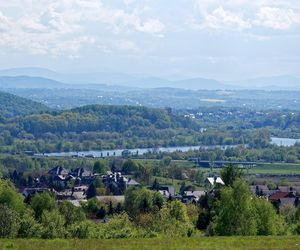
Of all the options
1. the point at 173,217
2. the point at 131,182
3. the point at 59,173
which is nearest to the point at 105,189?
the point at 131,182

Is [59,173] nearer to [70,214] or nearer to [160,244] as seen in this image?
[70,214]

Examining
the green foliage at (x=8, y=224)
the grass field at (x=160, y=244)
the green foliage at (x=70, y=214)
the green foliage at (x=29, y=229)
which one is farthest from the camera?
the green foliage at (x=70, y=214)

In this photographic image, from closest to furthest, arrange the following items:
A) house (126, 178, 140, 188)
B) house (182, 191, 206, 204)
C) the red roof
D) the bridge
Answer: the red roof, house (182, 191, 206, 204), house (126, 178, 140, 188), the bridge

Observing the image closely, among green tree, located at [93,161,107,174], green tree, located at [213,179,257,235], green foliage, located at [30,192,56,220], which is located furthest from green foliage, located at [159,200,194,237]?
green tree, located at [93,161,107,174]

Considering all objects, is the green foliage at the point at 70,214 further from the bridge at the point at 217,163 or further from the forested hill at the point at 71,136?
the forested hill at the point at 71,136

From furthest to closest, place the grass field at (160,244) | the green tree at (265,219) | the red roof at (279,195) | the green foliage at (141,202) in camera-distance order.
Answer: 1. the red roof at (279,195)
2. the green foliage at (141,202)
3. the green tree at (265,219)
4. the grass field at (160,244)

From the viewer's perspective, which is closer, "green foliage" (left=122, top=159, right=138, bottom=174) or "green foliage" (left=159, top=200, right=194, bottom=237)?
"green foliage" (left=159, top=200, right=194, bottom=237)

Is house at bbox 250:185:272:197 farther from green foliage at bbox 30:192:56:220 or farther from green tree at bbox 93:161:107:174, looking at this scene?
green foliage at bbox 30:192:56:220

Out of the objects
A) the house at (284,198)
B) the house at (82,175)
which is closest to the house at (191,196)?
the house at (284,198)

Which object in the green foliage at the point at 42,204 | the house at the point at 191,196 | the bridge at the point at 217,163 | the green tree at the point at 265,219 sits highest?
the green tree at the point at 265,219
